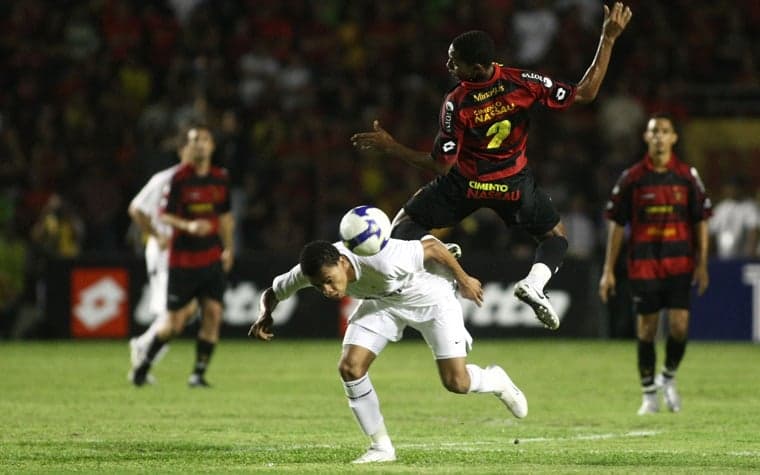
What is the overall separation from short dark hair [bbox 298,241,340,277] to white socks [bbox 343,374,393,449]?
3.08 ft

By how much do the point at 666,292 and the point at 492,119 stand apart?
3555 mm

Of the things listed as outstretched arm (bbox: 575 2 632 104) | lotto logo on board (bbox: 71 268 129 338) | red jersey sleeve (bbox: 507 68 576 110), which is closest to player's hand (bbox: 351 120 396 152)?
red jersey sleeve (bbox: 507 68 576 110)

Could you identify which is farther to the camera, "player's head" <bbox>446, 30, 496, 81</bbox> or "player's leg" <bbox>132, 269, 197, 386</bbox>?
"player's leg" <bbox>132, 269, 197, 386</bbox>

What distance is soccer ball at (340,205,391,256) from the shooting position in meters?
9.10

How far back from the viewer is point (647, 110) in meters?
24.8

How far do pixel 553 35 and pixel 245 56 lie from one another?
496 cm

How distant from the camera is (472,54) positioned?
1024cm

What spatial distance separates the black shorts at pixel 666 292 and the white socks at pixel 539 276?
2.66 meters

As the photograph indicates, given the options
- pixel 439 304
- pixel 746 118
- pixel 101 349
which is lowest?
pixel 101 349

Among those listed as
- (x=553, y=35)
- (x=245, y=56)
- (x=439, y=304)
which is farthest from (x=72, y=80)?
(x=439, y=304)

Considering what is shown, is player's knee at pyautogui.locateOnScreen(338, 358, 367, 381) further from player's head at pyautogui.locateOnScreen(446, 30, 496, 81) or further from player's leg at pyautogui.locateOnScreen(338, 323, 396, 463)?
player's head at pyautogui.locateOnScreen(446, 30, 496, 81)

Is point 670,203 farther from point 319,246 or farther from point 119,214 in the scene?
point 119,214

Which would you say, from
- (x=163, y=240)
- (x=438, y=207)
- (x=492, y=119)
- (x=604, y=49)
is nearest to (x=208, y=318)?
(x=163, y=240)

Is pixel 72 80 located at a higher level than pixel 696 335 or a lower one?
higher
